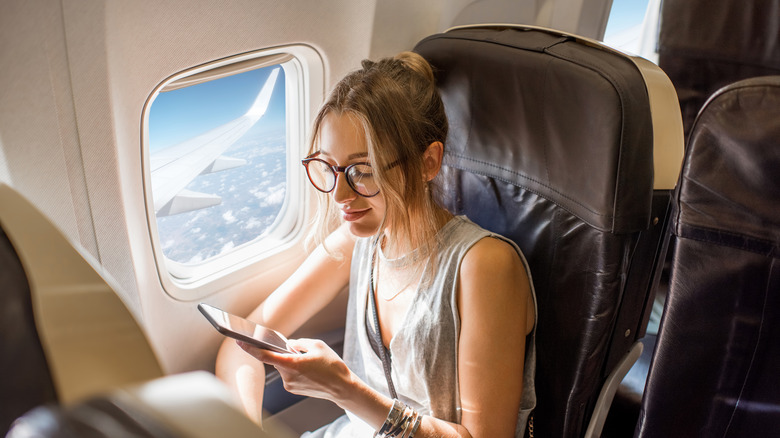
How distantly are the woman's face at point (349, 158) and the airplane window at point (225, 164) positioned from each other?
0.41 m

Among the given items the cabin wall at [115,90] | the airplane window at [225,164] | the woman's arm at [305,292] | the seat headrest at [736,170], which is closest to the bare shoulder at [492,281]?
the seat headrest at [736,170]

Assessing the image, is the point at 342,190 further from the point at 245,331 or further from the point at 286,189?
the point at 286,189

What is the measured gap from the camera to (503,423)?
1.39 meters

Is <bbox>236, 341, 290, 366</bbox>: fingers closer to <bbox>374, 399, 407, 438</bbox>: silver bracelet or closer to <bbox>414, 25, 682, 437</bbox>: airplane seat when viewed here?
<bbox>374, 399, 407, 438</bbox>: silver bracelet

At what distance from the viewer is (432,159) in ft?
4.84

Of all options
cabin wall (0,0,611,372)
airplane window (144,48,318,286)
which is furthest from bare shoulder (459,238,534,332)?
airplane window (144,48,318,286)

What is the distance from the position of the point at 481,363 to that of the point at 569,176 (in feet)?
1.53

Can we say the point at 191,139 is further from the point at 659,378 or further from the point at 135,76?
the point at 659,378

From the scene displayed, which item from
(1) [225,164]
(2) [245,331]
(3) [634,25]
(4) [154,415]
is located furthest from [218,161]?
(3) [634,25]

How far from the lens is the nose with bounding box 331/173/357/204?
55.5 inches

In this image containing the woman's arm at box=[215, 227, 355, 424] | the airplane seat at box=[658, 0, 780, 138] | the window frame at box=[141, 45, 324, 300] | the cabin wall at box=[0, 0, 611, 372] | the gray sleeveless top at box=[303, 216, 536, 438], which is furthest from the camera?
the airplane seat at box=[658, 0, 780, 138]

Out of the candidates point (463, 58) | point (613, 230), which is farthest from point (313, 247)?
point (613, 230)

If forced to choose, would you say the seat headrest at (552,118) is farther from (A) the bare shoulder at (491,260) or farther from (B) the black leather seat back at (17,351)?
(B) the black leather seat back at (17,351)

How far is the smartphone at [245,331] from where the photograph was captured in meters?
1.24
